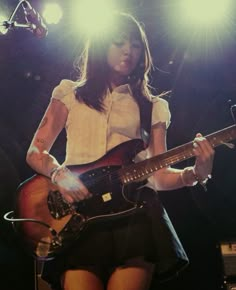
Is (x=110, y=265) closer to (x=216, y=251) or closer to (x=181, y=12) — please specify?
(x=216, y=251)

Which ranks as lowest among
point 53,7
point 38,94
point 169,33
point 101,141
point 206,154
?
point 206,154

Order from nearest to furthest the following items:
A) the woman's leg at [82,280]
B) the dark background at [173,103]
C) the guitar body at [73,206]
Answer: the woman's leg at [82,280]
the guitar body at [73,206]
the dark background at [173,103]

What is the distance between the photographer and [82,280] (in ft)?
4.66

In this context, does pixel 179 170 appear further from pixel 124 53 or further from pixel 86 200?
pixel 124 53

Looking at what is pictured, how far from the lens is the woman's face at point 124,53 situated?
166 cm

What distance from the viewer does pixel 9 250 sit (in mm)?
2941

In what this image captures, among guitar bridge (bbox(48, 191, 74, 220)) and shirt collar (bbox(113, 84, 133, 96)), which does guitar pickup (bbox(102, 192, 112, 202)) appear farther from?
shirt collar (bbox(113, 84, 133, 96))

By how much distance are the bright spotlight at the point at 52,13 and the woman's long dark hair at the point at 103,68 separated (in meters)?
1.19

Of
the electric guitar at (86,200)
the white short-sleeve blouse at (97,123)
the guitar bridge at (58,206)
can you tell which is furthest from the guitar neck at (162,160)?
the guitar bridge at (58,206)

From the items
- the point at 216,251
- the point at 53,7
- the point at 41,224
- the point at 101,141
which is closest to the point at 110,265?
the point at 41,224

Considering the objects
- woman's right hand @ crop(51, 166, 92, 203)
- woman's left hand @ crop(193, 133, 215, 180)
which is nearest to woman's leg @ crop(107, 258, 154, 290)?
woman's right hand @ crop(51, 166, 92, 203)

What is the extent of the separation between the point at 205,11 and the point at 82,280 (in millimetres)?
2028

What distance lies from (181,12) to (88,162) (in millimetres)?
1664

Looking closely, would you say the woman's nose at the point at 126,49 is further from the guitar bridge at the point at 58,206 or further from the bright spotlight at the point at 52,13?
the bright spotlight at the point at 52,13
